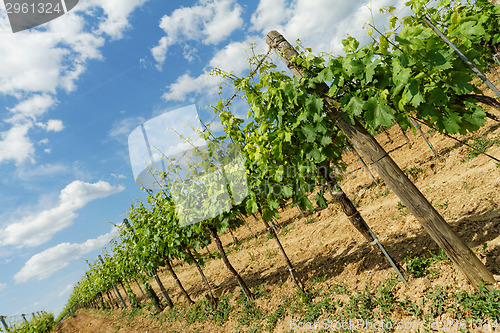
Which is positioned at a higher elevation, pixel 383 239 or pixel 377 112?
pixel 377 112

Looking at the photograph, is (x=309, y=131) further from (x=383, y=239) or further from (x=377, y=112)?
(x=383, y=239)

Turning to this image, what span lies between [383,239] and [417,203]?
3.12 metres

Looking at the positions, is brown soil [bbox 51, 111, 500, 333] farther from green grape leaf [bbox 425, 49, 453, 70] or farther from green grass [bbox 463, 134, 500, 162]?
green grape leaf [bbox 425, 49, 453, 70]

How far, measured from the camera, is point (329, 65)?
3.06m

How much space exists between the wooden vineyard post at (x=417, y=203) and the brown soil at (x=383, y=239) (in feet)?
1.07

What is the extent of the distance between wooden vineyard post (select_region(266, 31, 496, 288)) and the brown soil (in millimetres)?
325

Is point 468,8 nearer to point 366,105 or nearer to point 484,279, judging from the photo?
point 366,105

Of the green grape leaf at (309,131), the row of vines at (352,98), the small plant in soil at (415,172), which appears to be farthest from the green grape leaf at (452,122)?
the small plant in soil at (415,172)

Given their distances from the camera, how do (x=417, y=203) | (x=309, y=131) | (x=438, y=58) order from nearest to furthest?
(x=438, y=58) < (x=417, y=203) < (x=309, y=131)

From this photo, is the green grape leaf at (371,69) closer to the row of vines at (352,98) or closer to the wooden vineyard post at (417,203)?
the row of vines at (352,98)

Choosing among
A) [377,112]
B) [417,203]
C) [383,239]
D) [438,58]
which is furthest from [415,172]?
[438,58]

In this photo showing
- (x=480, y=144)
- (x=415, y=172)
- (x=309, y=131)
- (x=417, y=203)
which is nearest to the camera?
(x=417, y=203)

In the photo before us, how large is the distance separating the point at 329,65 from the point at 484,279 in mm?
2825

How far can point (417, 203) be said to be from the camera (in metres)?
3.01
